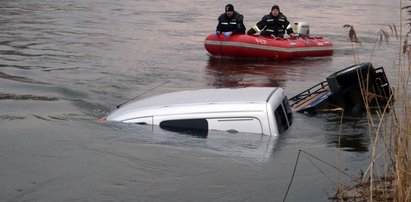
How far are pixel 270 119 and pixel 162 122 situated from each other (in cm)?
145

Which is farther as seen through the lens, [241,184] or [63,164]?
[63,164]

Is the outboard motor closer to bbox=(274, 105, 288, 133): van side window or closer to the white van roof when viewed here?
the white van roof

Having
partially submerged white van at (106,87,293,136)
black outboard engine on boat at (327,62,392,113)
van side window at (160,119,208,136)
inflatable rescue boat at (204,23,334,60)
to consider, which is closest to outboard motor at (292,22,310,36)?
inflatable rescue boat at (204,23,334,60)

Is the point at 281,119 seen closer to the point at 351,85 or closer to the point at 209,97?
the point at 209,97

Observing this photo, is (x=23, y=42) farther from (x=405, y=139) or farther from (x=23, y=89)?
(x=405, y=139)

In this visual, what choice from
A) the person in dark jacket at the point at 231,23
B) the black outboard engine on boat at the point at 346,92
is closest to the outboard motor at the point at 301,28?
the person in dark jacket at the point at 231,23

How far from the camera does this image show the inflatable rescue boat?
2114 centimetres

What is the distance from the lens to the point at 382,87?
39.9ft

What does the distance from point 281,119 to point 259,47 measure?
37.8 ft

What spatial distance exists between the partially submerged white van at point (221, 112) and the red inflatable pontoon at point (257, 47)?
11039mm

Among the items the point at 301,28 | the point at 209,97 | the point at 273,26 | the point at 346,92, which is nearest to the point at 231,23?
the point at 273,26

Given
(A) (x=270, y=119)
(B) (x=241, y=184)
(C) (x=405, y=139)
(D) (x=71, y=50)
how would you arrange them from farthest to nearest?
(D) (x=71, y=50)
(A) (x=270, y=119)
(B) (x=241, y=184)
(C) (x=405, y=139)

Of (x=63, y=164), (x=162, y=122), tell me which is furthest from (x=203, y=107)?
(x=63, y=164)

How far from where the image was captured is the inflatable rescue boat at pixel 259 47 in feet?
69.4
